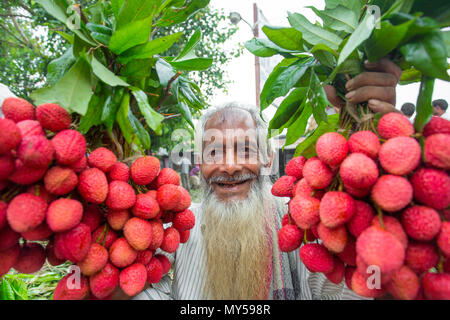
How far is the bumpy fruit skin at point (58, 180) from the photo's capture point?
62 cm

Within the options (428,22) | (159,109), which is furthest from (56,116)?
(428,22)

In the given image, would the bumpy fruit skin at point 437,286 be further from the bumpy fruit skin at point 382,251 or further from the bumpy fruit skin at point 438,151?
the bumpy fruit skin at point 438,151

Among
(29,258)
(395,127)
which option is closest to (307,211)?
(395,127)

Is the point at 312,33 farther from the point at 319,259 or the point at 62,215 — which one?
the point at 62,215

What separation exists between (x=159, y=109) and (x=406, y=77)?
0.89 metres

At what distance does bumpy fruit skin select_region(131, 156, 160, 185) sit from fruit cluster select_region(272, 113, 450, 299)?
1.48 ft

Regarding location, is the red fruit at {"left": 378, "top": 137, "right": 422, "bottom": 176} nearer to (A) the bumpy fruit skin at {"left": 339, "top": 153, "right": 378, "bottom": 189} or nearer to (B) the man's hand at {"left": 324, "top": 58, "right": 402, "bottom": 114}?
(A) the bumpy fruit skin at {"left": 339, "top": 153, "right": 378, "bottom": 189}

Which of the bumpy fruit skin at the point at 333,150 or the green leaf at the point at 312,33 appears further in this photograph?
the green leaf at the point at 312,33

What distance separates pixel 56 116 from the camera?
2.13 ft

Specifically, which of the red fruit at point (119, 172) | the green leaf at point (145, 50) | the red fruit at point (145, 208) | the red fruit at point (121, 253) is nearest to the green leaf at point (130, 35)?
the green leaf at point (145, 50)

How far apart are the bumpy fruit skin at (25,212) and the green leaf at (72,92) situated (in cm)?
24

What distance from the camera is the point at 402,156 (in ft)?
1.83
